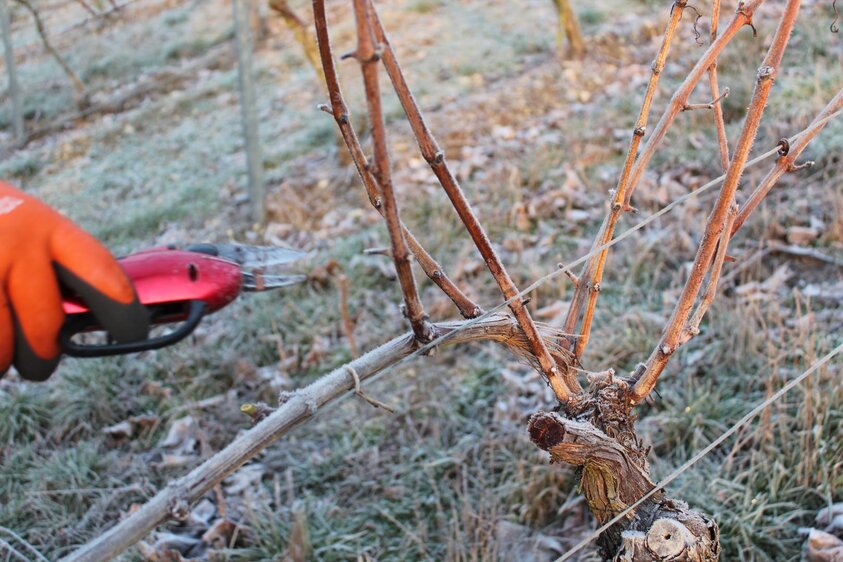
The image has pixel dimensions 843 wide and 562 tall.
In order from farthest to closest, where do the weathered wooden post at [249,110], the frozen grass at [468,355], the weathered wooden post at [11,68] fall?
the weathered wooden post at [11,68]
the weathered wooden post at [249,110]
the frozen grass at [468,355]

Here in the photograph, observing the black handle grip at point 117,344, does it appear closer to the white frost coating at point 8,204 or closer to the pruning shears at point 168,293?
the pruning shears at point 168,293

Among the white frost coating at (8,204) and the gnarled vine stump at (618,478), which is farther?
the gnarled vine stump at (618,478)

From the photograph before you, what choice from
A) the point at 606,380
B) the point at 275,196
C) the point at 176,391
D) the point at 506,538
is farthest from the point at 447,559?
the point at 275,196

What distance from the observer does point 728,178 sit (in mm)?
1435

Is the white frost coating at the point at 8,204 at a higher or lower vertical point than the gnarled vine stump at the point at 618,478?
higher

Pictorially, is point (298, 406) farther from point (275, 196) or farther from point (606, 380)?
point (275, 196)

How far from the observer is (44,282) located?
1.42m

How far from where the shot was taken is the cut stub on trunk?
4.91ft

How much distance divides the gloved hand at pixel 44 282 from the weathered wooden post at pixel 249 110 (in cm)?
341

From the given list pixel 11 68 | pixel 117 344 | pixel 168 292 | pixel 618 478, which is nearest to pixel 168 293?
pixel 168 292

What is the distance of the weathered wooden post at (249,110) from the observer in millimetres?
4562

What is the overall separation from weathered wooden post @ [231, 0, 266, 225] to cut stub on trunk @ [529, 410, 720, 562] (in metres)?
3.65

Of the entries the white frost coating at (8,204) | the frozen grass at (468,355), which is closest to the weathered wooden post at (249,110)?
the frozen grass at (468,355)

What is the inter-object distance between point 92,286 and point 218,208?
407 cm
